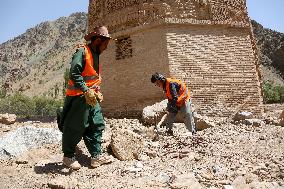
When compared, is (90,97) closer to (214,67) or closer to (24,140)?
(24,140)

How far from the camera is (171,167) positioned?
4508mm

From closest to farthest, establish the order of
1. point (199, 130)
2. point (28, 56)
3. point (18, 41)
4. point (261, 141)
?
1. point (261, 141)
2. point (199, 130)
3. point (28, 56)
4. point (18, 41)

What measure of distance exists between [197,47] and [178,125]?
2460 mm

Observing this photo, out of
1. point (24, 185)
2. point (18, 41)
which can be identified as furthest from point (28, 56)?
point (24, 185)

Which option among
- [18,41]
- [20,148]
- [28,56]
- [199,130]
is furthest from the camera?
[18,41]

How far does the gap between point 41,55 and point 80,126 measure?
70302 millimetres

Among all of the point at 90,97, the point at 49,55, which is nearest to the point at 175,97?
the point at 90,97

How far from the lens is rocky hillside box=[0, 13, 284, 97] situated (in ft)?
125

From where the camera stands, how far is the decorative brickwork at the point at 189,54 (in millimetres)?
9008

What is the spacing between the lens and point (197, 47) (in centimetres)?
918

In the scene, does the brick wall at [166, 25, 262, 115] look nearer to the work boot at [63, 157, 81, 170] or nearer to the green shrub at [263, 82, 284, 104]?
the work boot at [63, 157, 81, 170]

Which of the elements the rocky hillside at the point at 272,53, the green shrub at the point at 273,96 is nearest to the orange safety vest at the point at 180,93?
the green shrub at the point at 273,96

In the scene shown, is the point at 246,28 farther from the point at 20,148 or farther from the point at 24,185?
the point at 24,185

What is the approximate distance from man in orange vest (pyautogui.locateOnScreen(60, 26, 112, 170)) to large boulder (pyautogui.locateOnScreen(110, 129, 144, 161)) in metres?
0.37
